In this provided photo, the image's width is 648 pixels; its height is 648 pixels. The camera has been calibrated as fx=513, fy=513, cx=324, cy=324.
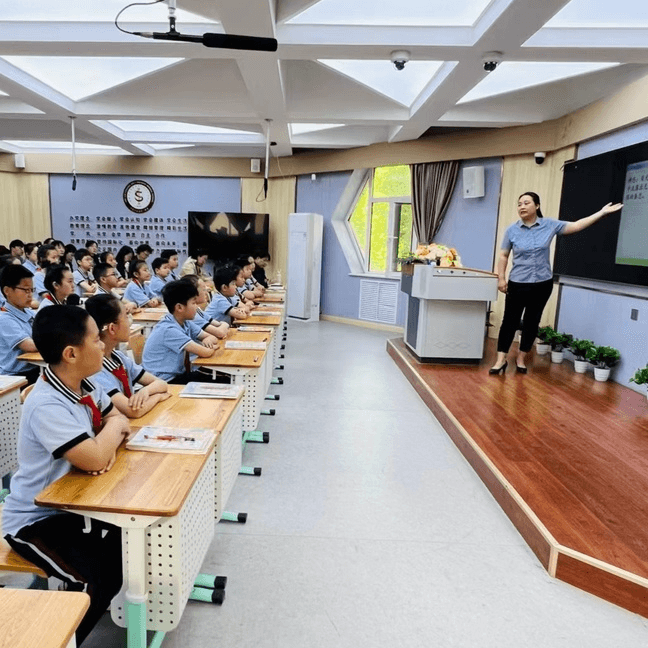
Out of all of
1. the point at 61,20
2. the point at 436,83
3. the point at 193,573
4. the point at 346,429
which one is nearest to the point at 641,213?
the point at 436,83

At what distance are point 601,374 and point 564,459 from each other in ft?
7.24

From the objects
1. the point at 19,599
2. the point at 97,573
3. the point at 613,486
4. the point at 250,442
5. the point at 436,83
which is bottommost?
the point at 250,442

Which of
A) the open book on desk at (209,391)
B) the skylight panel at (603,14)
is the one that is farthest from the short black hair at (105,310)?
the skylight panel at (603,14)

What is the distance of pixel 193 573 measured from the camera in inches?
71.5

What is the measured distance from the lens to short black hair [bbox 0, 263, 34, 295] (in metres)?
3.37

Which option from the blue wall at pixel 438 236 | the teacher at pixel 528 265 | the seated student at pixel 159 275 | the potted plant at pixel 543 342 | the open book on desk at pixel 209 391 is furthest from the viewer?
the blue wall at pixel 438 236

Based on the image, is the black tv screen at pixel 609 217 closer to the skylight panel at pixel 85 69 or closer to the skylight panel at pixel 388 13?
the skylight panel at pixel 388 13

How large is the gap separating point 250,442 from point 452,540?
169 centimetres

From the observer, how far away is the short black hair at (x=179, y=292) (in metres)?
3.20

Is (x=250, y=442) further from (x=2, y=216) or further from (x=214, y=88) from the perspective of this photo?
(x=2, y=216)

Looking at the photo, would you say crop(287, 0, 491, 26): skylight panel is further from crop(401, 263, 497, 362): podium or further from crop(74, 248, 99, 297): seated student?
crop(74, 248, 99, 297): seated student

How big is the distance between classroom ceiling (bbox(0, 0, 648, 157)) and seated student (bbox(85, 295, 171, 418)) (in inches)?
94.9

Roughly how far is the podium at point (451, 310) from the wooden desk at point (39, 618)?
14.8ft

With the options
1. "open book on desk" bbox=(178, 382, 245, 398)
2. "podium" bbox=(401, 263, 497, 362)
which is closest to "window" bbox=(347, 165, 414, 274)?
"podium" bbox=(401, 263, 497, 362)
